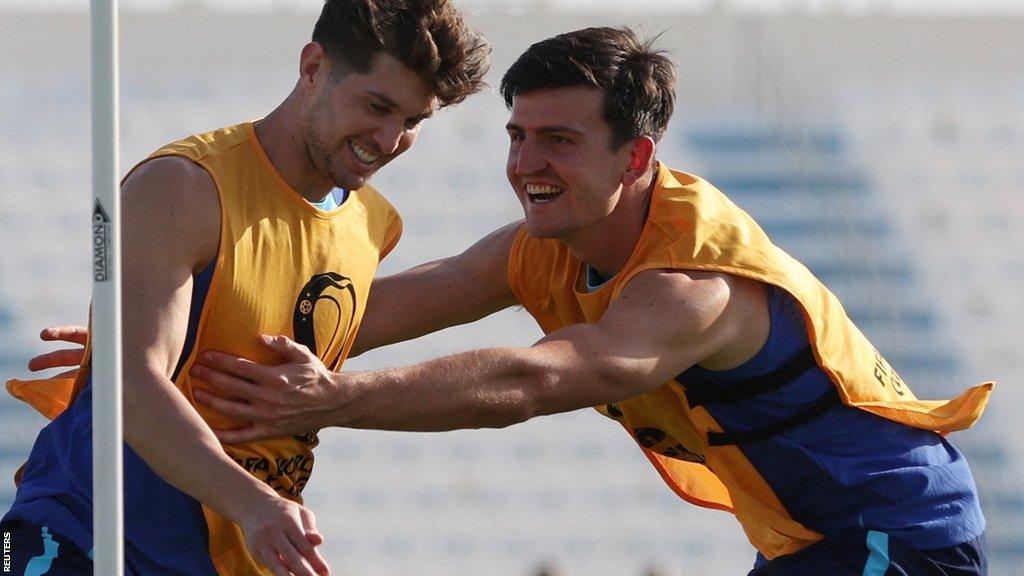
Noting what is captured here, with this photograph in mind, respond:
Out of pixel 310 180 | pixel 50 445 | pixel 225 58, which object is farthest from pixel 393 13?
pixel 225 58

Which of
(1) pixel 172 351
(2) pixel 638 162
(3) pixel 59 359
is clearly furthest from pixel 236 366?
(2) pixel 638 162

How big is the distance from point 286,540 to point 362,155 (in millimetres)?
1046

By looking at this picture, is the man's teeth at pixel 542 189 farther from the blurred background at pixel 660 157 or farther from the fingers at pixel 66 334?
the blurred background at pixel 660 157

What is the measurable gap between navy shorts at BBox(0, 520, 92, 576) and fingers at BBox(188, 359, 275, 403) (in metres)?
0.49

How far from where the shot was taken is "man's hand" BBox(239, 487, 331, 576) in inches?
114

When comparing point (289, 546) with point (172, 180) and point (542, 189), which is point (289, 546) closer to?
point (172, 180)

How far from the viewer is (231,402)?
3434mm

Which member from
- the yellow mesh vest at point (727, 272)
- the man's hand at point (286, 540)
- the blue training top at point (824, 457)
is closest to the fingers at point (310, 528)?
the man's hand at point (286, 540)

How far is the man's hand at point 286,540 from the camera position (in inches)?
114

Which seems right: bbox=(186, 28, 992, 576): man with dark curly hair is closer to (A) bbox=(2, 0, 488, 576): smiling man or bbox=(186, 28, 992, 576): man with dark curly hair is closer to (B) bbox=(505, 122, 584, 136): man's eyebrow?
(B) bbox=(505, 122, 584, 136): man's eyebrow

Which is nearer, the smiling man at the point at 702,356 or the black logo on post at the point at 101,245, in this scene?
the black logo on post at the point at 101,245

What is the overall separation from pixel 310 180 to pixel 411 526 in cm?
2214

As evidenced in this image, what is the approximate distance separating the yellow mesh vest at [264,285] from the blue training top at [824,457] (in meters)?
0.92

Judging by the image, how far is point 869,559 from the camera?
382cm
